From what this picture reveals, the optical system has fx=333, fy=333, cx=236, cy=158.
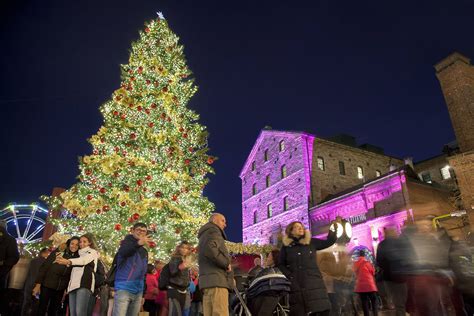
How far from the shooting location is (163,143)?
13.5 m

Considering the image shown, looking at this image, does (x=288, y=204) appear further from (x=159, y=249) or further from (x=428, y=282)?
(x=428, y=282)

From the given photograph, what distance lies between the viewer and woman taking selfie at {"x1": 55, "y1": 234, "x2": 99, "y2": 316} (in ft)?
17.5

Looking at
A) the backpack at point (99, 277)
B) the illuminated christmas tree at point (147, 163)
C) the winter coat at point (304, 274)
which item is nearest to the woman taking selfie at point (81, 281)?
the backpack at point (99, 277)

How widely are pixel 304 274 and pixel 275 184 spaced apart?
27.5m

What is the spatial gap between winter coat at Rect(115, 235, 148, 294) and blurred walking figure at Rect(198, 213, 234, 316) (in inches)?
38.5

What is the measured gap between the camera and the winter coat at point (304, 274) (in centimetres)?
446

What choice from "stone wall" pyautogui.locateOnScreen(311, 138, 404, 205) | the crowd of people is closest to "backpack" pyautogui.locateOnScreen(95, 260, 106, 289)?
the crowd of people

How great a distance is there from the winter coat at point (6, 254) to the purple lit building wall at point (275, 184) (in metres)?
23.1

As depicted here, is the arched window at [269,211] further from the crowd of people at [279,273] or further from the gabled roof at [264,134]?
the crowd of people at [279,273]

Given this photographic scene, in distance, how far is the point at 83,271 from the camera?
547 centimetres

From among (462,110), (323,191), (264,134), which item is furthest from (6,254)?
(264,134)

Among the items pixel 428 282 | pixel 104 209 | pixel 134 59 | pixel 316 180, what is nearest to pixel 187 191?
pixel 104 209

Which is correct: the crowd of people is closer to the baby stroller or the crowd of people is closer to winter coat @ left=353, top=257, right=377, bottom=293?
the baby stroller

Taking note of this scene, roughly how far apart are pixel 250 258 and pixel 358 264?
909 inches
